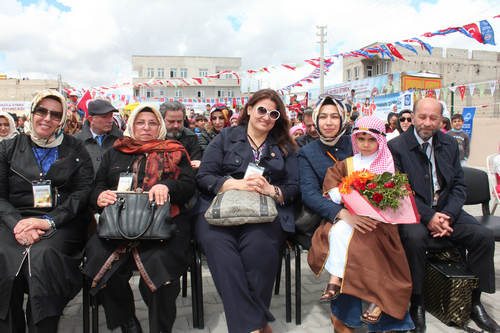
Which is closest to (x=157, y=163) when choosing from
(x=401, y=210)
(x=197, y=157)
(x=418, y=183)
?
(x=197, y=157)

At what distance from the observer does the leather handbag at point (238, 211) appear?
88.4 inches

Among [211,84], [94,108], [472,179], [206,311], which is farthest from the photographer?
[211,84]

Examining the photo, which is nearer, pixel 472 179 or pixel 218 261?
pixel 218 261

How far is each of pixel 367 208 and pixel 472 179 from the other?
2.02m

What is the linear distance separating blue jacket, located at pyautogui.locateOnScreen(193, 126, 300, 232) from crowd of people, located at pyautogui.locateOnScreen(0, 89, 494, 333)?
1 centimetres

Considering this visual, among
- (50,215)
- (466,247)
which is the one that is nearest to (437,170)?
(466,247)

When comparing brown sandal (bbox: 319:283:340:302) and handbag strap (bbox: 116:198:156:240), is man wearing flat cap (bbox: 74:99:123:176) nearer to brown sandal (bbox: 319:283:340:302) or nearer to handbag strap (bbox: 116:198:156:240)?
handbag strap (bbox: 116:198:156:240)

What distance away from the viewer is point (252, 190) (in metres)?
2.44

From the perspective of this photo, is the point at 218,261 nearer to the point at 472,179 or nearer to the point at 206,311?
the point at 206,311

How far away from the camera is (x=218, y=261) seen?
2229 millimetres

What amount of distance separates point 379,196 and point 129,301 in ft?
6.28

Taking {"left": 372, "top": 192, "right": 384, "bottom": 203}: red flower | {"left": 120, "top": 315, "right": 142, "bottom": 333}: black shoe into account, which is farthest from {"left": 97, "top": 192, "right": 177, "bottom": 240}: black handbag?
{"left": 372, "top": 192, "right": 384, "bottom": 203}: red flower

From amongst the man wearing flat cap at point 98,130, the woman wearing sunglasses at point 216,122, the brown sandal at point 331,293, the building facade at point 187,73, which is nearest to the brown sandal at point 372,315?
the brown sandal at point 331,293

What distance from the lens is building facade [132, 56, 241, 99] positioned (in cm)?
4822
